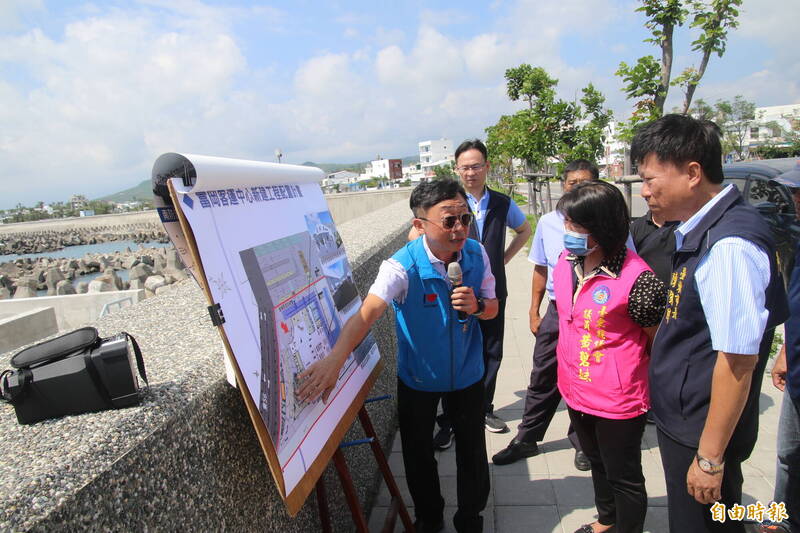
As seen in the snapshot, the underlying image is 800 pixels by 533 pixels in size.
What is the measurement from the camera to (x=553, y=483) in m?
3.20

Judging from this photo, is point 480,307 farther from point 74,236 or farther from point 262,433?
point 74,236

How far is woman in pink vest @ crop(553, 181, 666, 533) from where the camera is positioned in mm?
2209

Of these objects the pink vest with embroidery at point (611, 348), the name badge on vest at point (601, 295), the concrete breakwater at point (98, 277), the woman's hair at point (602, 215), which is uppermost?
the woman's hair at point (602, 215)

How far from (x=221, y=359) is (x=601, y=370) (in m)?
1.70

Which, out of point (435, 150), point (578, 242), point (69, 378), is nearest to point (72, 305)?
point (69, 378)

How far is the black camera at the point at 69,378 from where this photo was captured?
3.76 ft

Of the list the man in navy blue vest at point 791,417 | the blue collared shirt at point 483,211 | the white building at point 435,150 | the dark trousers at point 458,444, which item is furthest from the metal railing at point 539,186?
the white building at point 435,150

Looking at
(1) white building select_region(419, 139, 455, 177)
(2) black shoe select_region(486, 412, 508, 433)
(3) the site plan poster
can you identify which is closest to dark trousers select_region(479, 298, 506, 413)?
(2) black shoe select_region(486, 412, 508, 433)

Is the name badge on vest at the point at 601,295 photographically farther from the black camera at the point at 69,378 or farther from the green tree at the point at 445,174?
the black camera at the point at 69,378

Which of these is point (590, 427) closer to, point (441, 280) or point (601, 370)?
point (601, 370)

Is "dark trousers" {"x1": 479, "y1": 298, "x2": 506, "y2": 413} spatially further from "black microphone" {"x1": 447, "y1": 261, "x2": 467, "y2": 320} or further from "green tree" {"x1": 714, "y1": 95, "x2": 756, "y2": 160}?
"green tree" {"x1": 714, "y1": 95, "x2": 756, "y2": 160}

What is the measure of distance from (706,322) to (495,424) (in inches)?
95.6

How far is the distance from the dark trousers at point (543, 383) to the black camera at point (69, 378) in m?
2.53

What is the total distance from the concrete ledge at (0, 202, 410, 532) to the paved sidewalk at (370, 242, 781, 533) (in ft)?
4.35
